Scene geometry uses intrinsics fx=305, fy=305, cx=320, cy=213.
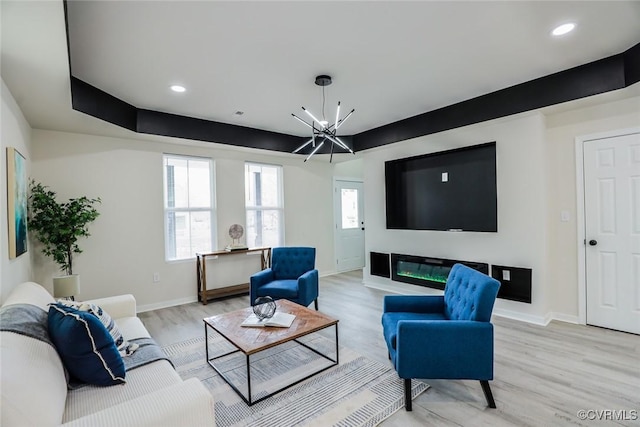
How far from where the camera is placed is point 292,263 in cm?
421

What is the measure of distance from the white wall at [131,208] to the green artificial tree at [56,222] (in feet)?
0.77

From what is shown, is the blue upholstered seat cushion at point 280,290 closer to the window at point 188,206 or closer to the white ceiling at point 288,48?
the window at point 188,206

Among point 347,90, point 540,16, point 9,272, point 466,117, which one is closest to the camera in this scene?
point 540,16

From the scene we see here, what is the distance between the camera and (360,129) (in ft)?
16.4

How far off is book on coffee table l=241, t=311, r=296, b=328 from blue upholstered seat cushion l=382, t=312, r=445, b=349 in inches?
30.8

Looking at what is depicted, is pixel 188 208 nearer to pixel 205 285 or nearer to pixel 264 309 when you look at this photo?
pixel 205 285

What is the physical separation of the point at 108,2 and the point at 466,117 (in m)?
3.66

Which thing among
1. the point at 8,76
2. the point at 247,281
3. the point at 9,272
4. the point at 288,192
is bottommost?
the point at 247,281


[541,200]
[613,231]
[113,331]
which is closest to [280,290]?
[113,331]

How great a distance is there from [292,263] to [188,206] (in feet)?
6.26

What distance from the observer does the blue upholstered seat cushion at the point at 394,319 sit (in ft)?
7.52

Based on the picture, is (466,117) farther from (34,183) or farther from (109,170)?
(34,183)

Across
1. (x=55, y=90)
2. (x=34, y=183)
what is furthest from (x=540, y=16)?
(x=34, y=183)

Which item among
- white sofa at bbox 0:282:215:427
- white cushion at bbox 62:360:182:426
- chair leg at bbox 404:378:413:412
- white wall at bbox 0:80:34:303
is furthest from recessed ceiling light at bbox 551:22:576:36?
white wall at bbox 0:80:34:303
